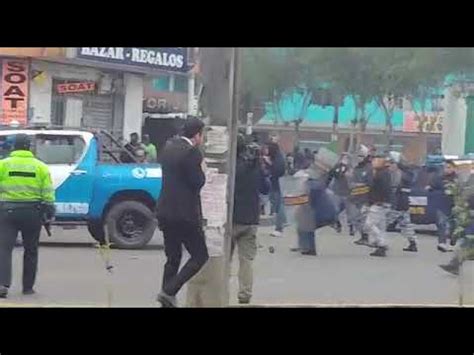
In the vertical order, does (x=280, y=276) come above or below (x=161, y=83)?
below

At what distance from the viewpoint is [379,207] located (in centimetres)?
1366

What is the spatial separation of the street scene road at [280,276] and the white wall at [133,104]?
516cm

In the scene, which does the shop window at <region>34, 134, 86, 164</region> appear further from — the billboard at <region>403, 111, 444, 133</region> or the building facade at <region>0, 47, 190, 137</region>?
the billboard at <region>403, 111, 444, 133</region>

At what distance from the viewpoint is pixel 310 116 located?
20703 mm

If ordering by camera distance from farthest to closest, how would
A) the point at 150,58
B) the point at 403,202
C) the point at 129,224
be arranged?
the point at 150,58
the point at 403,202
the point at 129,224

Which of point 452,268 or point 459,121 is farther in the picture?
point 459,121

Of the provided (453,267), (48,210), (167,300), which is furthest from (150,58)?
(167,300)

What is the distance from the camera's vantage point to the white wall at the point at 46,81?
807 inches

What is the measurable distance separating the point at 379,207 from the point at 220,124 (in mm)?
6862

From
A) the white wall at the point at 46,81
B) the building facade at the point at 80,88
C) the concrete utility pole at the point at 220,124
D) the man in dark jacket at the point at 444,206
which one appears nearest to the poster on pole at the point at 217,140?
the concrete utility pole at the point at 220,124

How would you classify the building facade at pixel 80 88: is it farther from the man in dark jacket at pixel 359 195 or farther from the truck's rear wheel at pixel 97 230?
the truck's rear wheel at pixel 97 230

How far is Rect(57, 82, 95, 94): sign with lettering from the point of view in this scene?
20453 millimetres

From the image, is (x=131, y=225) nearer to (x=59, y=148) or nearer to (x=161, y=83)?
(x=59, y=148)
